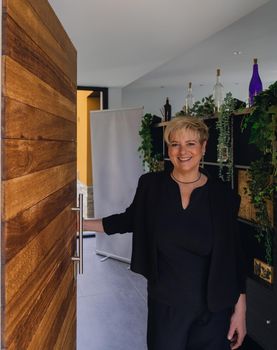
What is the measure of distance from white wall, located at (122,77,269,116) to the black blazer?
17.9ft

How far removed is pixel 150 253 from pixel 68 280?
367 millimetres

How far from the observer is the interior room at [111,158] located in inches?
32.5

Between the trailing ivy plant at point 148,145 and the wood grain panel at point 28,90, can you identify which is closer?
the wood grain panel at point 28,90

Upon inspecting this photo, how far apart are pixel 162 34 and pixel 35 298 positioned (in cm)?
242

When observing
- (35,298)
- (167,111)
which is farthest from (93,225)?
(167,111)

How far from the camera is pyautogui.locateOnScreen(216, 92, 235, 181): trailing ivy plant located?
2.64 metres

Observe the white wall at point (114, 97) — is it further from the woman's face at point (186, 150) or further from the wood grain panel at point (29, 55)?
the wood grain panel at point (29, 55)

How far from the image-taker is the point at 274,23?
11.1 ft

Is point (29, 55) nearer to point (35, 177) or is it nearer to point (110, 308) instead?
point (35, 177)

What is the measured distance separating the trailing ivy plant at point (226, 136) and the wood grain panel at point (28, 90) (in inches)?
65.8

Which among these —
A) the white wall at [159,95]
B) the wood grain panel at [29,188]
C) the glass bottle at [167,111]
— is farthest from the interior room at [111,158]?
the white wall at [159,95]

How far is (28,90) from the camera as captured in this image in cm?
86

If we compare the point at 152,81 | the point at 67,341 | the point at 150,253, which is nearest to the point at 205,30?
the point at 150,253

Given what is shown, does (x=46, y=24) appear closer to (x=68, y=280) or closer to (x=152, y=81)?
(x=68, y=280)
